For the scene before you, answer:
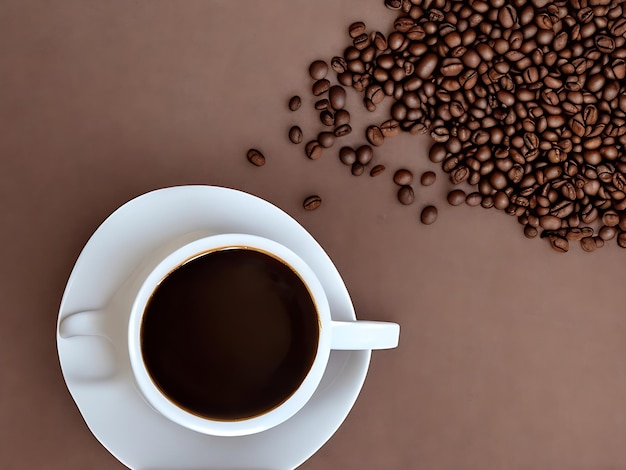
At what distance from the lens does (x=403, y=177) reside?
105cm

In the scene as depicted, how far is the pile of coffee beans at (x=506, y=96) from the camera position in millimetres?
1050

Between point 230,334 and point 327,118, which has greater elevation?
point 327,118

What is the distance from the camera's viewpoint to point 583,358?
1.10 meters

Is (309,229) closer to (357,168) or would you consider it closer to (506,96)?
(357,168)

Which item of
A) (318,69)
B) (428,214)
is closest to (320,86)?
(318,69)

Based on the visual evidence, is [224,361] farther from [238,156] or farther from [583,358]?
[583,358]

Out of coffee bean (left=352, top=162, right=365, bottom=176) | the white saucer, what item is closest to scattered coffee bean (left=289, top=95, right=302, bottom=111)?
coffee bean (left=352, top=162, right=365, bottom=176)

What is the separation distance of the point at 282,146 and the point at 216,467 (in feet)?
1.51

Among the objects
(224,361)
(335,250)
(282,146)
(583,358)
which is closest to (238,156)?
(282,146)

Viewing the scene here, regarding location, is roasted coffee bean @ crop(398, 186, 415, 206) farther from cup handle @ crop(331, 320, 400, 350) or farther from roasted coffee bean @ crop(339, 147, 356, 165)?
cup handle @ crop(331, 320, 400, 350)

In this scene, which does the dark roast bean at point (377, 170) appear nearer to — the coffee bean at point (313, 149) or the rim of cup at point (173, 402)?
the coffee bean at point (313, 149)

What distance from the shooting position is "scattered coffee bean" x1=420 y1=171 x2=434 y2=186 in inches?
41.6

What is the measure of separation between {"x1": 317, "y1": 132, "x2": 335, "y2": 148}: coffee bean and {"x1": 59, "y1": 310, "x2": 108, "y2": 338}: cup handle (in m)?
0.42

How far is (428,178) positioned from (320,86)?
211 mm
